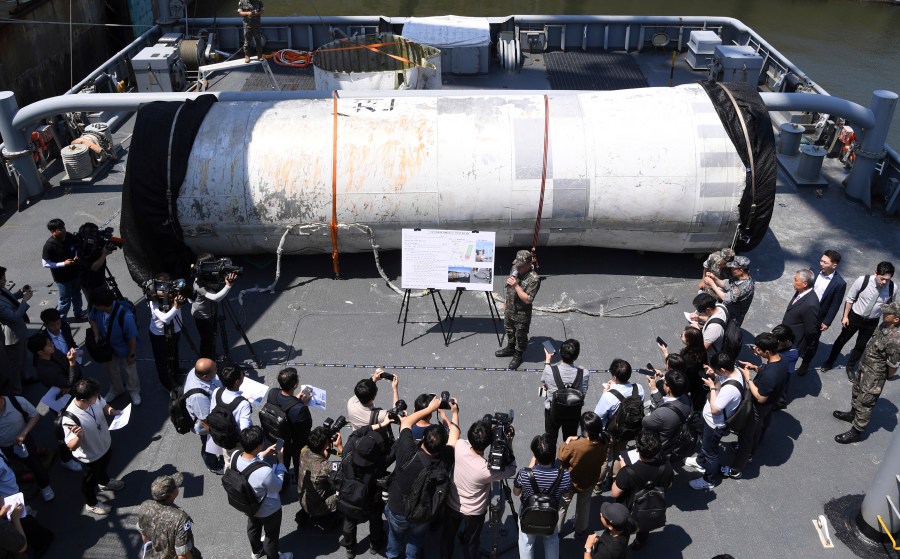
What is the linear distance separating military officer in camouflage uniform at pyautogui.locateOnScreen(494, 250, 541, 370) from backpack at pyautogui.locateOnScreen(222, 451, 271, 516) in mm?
3752

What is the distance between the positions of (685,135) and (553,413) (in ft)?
16.7

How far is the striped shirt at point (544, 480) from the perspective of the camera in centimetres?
602

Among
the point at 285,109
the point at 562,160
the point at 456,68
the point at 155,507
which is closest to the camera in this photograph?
the point at 155,507

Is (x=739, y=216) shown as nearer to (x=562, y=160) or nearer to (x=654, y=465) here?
(x=562, y=160)

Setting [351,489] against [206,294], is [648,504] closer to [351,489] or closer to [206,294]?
[351,489]

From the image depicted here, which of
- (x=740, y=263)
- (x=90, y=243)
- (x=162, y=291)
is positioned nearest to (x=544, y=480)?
(x=740, y=263)

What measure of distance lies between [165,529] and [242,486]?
654mm

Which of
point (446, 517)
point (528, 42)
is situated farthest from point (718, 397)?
point (528, 42)

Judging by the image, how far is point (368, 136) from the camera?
34.5 ft

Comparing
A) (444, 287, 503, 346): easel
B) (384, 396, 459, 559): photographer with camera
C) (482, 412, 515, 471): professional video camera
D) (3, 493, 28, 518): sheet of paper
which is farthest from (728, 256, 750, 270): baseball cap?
(3, 493, 28, 518): sheet of paper

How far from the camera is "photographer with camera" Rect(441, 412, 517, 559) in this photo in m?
6.08

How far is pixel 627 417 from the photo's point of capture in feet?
22.0

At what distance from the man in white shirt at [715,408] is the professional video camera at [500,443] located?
2174mm

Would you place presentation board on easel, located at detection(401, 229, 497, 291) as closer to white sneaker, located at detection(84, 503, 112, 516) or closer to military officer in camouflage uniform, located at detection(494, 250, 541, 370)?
military officer in camouflage uniform, located at detection(494, 250, 541, 370)
